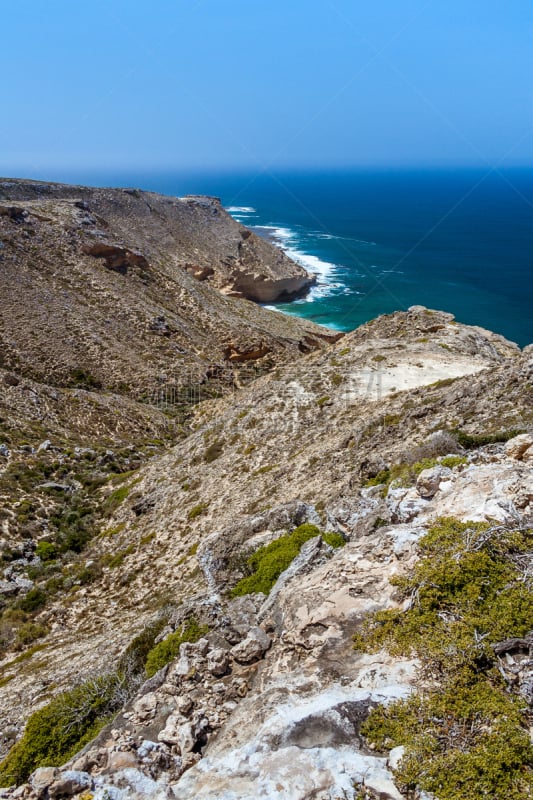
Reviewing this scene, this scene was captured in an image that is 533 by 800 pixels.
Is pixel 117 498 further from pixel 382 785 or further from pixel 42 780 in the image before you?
pixel 382 785

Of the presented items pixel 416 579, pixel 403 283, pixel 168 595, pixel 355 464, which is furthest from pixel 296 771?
pixel 403 283

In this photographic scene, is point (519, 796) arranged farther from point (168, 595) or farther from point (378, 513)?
point (168, 595)

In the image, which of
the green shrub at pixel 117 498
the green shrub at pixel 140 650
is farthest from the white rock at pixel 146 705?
the green shrub at pixel 117 498

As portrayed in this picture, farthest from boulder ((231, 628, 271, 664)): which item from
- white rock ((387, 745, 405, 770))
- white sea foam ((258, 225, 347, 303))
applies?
white sea foam ((258, 225, 347, 303))

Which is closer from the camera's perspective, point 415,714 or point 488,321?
point 415,714

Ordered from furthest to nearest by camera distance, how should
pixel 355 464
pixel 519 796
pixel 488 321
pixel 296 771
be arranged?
pixel 488 321 → pixel 355 464 → pixel 296 771 → pixel 519 796

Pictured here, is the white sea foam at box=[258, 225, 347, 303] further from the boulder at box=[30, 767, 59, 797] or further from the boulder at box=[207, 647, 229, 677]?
the boulder at box=[30, 767, 59, 797]
